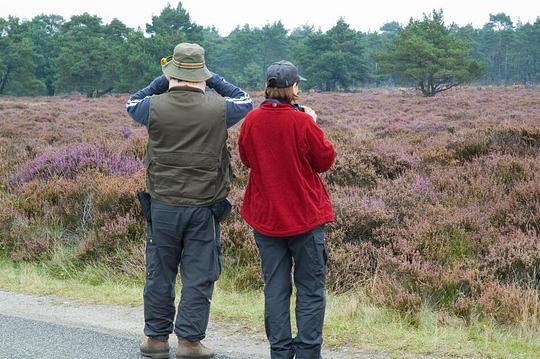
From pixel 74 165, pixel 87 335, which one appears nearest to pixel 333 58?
pixel 74 165

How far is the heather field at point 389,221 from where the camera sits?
518cm

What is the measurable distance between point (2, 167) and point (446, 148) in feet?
25.5

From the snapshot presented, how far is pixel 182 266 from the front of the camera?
375 cm

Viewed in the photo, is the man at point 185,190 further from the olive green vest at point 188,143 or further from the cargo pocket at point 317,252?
the cargo pocket at point 317,252

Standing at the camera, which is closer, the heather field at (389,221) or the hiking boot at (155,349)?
the hiking boot at (155,349)

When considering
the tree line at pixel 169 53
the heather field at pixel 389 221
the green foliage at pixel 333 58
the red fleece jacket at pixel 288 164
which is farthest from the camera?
the green foliage at pixel 333 58

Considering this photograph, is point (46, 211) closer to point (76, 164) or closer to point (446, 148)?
point (76, 164)

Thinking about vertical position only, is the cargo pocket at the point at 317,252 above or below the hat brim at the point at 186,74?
below

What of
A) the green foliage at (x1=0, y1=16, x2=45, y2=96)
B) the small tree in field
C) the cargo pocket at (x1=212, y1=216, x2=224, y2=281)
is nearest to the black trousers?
the cargo pocket at (x1=212, y1=216, x2=224, y2=281)

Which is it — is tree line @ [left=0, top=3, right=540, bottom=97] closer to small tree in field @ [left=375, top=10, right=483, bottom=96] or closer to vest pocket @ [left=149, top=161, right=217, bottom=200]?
small tree in field @ [left=375, top=10, right=483, bottom=96]

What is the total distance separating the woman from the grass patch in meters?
0.58

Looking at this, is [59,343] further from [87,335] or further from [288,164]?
[288,164]

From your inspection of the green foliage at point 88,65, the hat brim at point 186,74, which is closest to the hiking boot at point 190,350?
the hat brim at point 186,74

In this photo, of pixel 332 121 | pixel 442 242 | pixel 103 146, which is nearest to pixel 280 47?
pixel 332 121
